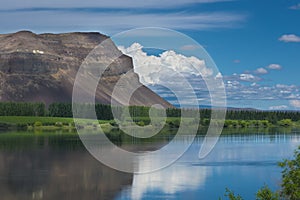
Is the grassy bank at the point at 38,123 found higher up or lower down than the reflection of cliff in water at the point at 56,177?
higher up

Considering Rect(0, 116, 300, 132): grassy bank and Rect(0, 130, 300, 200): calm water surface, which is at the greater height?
Rect(0, 116, 300, 132): grassy bank

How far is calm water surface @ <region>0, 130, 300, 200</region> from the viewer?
30305 millimetres

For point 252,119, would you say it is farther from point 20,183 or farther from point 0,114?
point 20,183

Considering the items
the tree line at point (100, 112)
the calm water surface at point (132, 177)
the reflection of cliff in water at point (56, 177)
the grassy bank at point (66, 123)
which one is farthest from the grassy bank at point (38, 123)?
the reflection of cliff in water at point (56, 177)

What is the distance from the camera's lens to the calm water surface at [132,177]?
99.4 ft

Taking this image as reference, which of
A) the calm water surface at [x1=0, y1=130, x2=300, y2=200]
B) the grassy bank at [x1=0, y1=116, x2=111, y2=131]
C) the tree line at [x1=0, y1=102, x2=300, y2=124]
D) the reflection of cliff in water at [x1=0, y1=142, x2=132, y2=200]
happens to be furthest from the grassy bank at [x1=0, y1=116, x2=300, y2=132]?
the reflection of cliff in water at [x1=0, y1=142, x2=132, y2=200]

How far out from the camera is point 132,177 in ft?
119

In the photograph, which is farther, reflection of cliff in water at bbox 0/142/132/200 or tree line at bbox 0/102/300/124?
tree line at bbox 0/102/300/124

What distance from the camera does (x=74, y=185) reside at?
3356 cm

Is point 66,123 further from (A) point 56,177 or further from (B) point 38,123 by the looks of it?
(A) point 56,177

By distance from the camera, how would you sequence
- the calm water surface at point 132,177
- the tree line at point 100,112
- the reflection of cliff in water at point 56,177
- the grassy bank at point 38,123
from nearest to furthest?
the calm water surface at point 132,177 < the reflection of cliff in water at point 56,177 < the grassy bank at point 38,123 < the tree line at point 100,112

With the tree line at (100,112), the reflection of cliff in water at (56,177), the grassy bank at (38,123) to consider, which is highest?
the tree line at (100,112)

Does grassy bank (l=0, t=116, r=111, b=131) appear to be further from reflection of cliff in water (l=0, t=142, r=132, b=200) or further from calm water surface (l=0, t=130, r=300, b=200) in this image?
reflection of cliff in water (l=0, t=142, r=132, b=200)

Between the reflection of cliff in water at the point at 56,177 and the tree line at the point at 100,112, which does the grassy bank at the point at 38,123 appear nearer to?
the tree line at the point at 100,112
